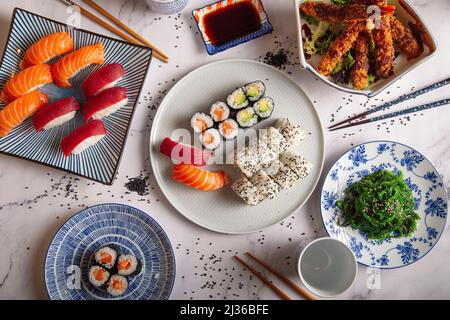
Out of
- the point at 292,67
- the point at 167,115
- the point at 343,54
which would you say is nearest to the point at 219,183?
the point at 167,115

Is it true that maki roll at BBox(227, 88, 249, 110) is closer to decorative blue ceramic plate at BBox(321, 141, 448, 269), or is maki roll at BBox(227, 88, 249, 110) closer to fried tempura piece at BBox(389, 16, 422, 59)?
decorative blue ceramic plate at BBox(321, 141, 448, 269)

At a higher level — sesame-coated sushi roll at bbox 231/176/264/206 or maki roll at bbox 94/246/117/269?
sesame-coated sushi roll at bbox 231/176/264/206

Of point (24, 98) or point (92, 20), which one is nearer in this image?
point (24, 98)

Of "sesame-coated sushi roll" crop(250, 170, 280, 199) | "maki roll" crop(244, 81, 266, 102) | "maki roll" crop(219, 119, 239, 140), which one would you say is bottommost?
"sesame-coated sushi roll" crop(250, 170, 280, 199)

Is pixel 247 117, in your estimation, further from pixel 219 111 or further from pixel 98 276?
pixel 98 276

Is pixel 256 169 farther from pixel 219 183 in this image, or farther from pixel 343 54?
pixel 343 54

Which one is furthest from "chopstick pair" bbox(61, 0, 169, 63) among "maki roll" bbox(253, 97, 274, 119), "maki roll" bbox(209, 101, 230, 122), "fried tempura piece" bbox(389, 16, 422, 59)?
"fried tempura piece" bbox(389, 16, 422, 59)

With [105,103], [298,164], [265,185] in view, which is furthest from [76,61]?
[298,164]
